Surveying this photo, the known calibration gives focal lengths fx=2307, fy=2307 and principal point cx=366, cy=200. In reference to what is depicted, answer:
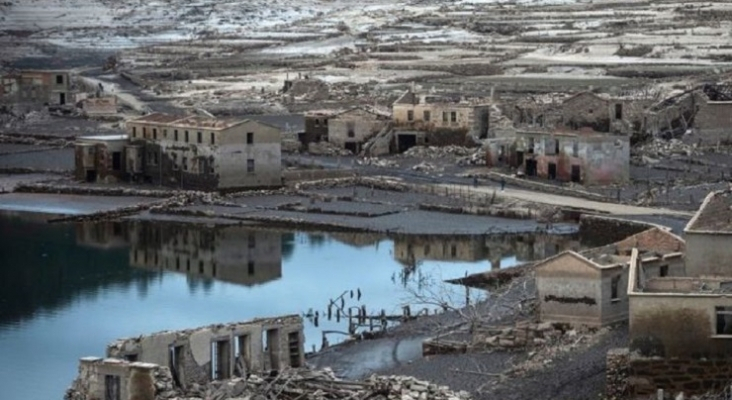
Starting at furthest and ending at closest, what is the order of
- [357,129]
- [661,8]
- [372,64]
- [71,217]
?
[661,8]
[372,64]
[357,129]
[71,217]

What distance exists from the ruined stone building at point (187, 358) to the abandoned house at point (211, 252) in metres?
15.9

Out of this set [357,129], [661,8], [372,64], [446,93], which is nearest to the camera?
[357,129]

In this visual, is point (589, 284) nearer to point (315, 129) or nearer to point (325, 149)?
point (325, 149)

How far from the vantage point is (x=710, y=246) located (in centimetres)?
2656

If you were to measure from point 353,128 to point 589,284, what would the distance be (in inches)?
Result: 1287

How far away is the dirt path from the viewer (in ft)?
151

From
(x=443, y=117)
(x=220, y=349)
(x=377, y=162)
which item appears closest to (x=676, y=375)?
(x=220, y=349)

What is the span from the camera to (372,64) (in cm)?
9194

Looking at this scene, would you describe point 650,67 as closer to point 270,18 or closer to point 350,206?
point 350,206

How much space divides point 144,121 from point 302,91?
64.6ft

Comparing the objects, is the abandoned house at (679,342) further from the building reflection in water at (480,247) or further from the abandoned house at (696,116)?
the abandoned house at (696,116)

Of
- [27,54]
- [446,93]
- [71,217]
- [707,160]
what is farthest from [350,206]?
[27,54]

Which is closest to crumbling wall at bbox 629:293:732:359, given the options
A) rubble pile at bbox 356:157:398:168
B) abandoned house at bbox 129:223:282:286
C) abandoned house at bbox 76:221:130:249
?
abandoned house at bbox 129:223:282:286

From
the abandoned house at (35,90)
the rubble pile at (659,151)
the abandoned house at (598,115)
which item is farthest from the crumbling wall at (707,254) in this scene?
the abandoned house at (35,90)
